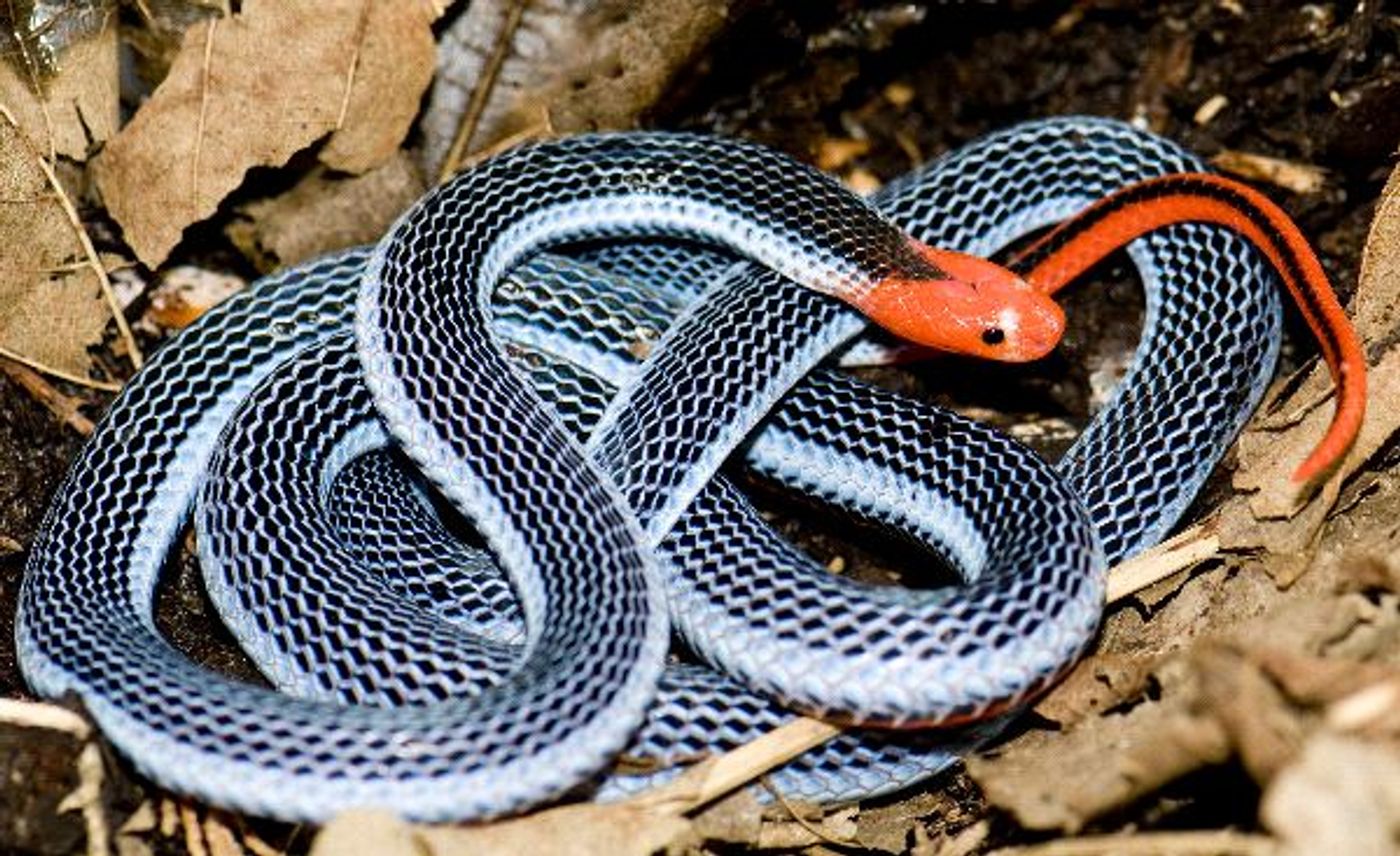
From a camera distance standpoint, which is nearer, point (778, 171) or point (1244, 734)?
point (1244, 734)

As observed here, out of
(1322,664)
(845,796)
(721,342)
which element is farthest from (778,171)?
(1322,664)

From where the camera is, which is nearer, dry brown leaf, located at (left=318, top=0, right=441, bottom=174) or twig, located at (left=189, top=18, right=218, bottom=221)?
twig, located at (left=189, top=18, right=218, bottom=221)

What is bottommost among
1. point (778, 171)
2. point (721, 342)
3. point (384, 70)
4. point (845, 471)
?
point (845, 471)

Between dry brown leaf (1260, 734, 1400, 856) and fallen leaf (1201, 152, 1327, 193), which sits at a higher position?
fallen leaf (1201, 152, 1327, 193)

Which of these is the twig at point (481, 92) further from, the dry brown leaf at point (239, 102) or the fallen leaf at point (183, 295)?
the fallen leaf at point (183, 295)

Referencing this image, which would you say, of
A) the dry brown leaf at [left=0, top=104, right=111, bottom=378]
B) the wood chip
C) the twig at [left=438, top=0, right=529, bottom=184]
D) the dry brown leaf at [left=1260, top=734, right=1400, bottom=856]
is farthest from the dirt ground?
the dry brown leaf at [left=1260, top=734, right=1400, bottom=856]

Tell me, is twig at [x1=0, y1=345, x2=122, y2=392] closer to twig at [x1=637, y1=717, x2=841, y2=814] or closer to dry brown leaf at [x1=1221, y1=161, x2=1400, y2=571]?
twig at [x1=637, y1=717, x2=841, y2=814]

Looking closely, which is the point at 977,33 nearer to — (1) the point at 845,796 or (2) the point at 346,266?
(2) the point at 346,266

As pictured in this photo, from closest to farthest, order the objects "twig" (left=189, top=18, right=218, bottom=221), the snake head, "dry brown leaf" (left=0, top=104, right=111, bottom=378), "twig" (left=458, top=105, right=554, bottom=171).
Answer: the snake head
"dry brown leaf" (left=0, top=104, right=111, bottom=378)
"twig" (left=189, top=18, right=218, bottom=221)
"twig" (left=458, top=105, right=554, bottom=171)
